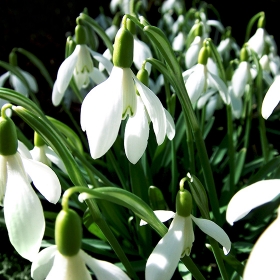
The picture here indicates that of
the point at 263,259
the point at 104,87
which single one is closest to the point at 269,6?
the point at 104,87

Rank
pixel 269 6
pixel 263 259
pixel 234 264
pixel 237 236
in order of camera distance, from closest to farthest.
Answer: pixel 263 259, pixel 234 264, pixel 237 236, pixel 269 6

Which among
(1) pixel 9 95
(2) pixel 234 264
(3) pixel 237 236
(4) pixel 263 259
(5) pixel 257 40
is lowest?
(3) pixel 237 236

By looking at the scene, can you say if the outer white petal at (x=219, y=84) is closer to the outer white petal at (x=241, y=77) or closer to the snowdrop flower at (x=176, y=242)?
the outer white petal at (x=241, y=77)

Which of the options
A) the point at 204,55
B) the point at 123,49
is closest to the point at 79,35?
the point at 204,55

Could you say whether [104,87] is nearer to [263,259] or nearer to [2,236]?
[263,259]

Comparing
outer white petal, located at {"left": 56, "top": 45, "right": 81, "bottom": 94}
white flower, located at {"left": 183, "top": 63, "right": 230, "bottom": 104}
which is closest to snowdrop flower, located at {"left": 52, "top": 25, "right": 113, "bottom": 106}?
outer white petal, located at {"left": 56, "top": 45, "right": 81, "bottom": 94}

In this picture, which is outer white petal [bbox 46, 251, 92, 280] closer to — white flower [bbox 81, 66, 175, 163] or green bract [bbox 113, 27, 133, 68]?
white flower [bbox 81, 66, 175, 163]
